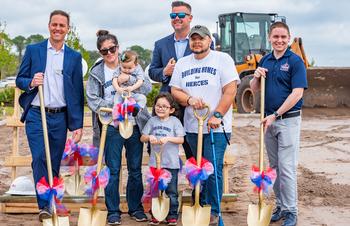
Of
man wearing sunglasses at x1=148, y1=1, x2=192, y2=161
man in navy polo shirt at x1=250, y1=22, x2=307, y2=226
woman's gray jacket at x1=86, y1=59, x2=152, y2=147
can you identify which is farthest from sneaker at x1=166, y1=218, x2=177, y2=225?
man in navy polo shirt at x1=250, y1=22, x2=307, y2=226

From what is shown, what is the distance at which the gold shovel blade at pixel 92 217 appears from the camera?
5.90 metres

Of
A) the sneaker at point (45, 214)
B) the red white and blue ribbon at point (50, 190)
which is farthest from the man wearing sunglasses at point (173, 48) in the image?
the sneaker at point (45, 214)

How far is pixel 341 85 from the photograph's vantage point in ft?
62.5

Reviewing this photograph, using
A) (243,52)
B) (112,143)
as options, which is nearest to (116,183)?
(112,143)

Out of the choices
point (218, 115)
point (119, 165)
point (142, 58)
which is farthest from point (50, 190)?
point (142, 58)

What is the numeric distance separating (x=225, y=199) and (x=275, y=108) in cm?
128

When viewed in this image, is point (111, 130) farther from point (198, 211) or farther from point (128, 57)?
point (198, 211)

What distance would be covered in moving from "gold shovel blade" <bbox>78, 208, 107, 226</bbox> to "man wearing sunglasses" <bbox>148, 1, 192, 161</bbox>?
43.9 inches

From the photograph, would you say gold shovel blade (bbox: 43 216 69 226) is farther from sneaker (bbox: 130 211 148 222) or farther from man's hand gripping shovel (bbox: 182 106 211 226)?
man's hand gripping shovel (bbox: 182 106 211 226)

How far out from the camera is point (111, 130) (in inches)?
245

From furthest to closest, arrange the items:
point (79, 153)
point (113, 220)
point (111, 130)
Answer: point (79, 153) < point (113, 220) < point (111, 130)

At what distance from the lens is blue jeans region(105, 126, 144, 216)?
20.5ft

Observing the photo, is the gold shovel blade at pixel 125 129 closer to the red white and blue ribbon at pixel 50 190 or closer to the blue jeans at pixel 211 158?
the blue jeans at pixel 211 158

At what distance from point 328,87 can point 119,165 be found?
13815mm
